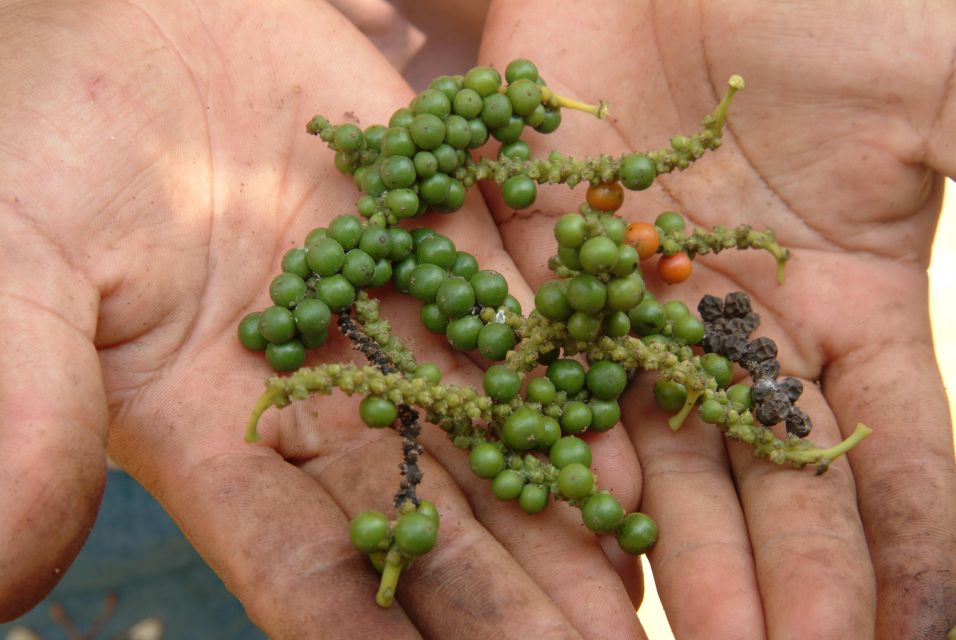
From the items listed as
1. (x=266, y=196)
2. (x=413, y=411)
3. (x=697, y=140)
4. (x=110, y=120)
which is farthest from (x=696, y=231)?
(x=110, y=120)

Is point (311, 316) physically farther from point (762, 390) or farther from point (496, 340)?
point (762, 390)

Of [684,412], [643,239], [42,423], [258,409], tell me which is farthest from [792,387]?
[42,423]

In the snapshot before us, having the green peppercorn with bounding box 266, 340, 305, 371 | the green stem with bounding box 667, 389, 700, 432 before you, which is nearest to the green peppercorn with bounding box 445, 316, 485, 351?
the green peppercorn with bounding box 266, 340, 305, 371

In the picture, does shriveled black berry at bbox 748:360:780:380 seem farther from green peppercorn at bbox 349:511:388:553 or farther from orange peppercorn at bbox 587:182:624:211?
green peppercorn at bbox 349:511:388:553

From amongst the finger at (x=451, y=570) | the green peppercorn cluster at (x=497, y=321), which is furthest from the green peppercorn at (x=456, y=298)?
the finger at (x=451, y=570)

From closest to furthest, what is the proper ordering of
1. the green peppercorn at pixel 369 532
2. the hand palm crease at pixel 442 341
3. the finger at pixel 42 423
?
the finger at pixel 42 423 → the green peppercorn at pixel 369 532 → the hand palm crease at pixel 442 341

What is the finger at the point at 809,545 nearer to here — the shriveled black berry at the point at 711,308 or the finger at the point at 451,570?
the shriveled black berry at the point at 711,308
